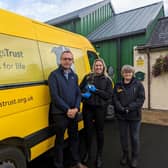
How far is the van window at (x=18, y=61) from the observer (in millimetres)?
2636

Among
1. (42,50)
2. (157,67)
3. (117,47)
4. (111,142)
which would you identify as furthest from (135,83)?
(117,47)

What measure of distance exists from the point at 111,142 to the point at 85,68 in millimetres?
1905

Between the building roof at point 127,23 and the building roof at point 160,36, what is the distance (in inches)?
19.2

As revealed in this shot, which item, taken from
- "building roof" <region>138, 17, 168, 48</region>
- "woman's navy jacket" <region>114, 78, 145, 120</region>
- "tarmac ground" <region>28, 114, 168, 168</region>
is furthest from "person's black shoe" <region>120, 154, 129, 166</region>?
"building roof" <region>138, 17, 168, 48</region>

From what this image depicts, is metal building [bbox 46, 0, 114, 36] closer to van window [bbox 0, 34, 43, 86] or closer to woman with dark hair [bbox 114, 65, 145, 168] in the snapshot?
woman with dark hair [bbox 114, 65, 145, 168]

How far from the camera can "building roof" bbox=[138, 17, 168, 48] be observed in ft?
30.4

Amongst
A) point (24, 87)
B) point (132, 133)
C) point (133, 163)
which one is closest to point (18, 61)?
point (24, 87)

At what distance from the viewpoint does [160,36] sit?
9.95 m

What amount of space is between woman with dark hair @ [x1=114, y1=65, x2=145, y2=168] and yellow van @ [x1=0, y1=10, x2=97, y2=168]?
121 cm

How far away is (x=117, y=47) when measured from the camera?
418 inches

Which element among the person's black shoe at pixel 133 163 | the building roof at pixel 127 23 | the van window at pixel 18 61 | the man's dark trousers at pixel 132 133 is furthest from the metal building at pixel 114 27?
the van window at pixel 18 61

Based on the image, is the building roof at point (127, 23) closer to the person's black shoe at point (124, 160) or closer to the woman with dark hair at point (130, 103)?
the woman with dark hair at point (130, 103)

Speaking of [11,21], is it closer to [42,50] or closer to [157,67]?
[42,50]

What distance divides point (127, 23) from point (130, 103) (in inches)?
360
